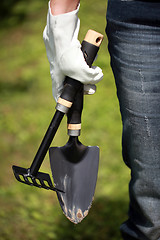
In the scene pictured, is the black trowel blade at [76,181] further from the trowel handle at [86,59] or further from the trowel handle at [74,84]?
the trowel handle at [74,84]

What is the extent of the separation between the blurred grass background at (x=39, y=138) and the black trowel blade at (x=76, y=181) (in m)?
0.65

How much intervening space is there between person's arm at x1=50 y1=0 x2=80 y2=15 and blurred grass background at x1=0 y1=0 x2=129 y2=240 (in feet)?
4.51

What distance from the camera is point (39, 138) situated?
361 cm

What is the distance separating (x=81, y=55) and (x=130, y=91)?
0.23 m

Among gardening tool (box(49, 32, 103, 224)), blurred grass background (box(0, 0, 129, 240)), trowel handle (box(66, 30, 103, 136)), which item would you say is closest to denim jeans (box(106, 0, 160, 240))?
trowel handle (box(66, 30, 103, 136))

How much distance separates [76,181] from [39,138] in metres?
1.57

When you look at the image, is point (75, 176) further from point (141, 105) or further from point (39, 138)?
point (39, 138)

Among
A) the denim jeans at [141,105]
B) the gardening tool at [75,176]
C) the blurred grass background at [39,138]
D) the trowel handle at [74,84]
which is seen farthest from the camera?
the blurred grass background at [39,138]

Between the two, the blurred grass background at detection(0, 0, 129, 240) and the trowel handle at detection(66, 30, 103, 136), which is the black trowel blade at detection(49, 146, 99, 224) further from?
the blurred grass background at detection(0, 0, 129, 240)

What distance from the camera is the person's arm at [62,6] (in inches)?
69.4

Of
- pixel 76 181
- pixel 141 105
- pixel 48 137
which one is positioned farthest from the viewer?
pixel 76 181

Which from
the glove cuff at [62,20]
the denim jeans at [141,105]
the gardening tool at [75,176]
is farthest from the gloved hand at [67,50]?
the gardening tool at [75,176]

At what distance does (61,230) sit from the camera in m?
2.74

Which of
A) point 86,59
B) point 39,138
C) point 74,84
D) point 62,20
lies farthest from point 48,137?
point 39,138
